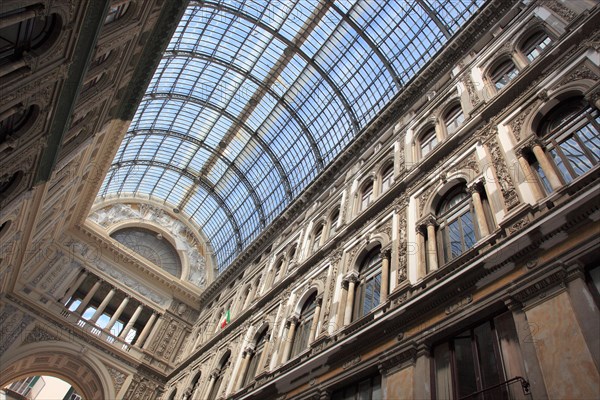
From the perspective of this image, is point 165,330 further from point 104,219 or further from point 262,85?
point 262,85

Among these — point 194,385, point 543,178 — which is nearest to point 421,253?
point 543,178

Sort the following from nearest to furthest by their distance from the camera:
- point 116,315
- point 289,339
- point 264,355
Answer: point 289,339 → point 264,355 → point 116,315

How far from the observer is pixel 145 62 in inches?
637

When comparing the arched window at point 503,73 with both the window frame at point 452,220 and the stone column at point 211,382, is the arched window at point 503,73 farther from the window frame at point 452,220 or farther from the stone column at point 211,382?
the stone column at point 211,382

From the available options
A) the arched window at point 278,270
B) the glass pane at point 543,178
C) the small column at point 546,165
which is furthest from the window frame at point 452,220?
the arched window at point 278,270

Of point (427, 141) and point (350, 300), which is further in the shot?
point (427, 141)

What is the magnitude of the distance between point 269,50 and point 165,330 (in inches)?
752

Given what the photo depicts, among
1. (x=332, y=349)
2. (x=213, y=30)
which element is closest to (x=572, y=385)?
(x=332, y=349)

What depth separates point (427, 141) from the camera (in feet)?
46.5

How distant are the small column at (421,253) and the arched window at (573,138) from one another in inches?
120

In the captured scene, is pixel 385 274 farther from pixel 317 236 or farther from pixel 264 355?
pixel 317 236

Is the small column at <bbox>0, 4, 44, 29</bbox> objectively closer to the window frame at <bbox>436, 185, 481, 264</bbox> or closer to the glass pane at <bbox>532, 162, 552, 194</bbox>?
the window frame at <bbox>436, 185, 481, 264</bbox>

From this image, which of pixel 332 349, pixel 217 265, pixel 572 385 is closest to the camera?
pixel 572 385

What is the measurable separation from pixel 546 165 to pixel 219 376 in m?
15.4
